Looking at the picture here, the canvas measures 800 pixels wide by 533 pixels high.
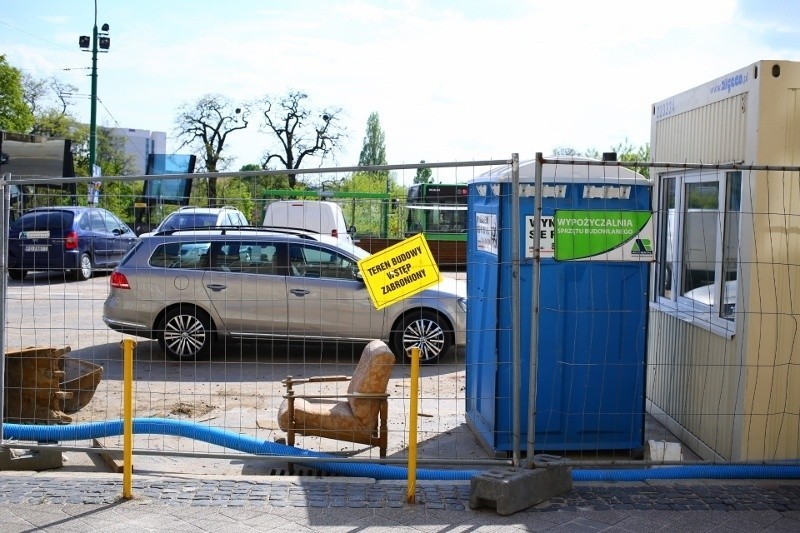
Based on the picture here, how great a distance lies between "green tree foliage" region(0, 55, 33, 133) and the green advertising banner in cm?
5124

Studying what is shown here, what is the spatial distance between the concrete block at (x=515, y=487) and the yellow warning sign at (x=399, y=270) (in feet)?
4.27

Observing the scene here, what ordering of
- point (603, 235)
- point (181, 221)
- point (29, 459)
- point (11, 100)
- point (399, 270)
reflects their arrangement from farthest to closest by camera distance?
1. point (11, 100)
2. point (181, 221)
3. point (29, 459)
4. point (603, 235)
5. point (399, 270)

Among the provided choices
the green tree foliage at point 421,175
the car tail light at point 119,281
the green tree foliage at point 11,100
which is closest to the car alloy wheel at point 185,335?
the car tail light at point 119,281

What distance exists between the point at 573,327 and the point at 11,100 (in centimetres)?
5211

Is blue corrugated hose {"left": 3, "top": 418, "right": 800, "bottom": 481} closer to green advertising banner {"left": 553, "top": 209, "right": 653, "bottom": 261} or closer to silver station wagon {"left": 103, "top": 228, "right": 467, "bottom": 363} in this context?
green advertising banner {"left": 553, "top": 209, "right": 653, "bottom": 261}

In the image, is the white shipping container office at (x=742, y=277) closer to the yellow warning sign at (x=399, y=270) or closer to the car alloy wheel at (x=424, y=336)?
the yellow warning sign at (x=399, y=270)

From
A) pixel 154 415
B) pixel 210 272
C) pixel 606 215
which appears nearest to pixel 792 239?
pixel 606 215

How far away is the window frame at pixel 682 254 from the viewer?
289 inches

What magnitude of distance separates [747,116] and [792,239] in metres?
0.91

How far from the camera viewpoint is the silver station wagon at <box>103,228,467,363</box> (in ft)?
38.4

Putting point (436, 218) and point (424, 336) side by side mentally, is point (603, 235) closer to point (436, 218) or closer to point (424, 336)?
point (436, 218)

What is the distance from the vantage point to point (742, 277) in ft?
22.5

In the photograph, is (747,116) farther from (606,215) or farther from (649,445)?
(649,445)

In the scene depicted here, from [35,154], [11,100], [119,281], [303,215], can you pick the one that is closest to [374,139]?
[11,100]
